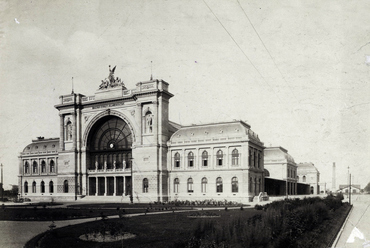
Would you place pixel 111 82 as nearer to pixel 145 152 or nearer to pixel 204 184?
pixel 145 152

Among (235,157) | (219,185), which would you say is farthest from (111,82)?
(219,185)

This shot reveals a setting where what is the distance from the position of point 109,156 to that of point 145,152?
9.85 metres

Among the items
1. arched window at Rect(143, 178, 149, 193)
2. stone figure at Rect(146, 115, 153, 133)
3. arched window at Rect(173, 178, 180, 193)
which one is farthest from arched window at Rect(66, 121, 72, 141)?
arched window at Rect(173, 178, 180, 193)

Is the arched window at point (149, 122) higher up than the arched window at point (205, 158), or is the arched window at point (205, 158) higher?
the arched window at point (149, 122)

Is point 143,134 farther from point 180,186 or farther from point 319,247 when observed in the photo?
point 319,247

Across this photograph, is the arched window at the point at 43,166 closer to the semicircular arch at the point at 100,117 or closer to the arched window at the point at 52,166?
the arched window at the point at 52,166

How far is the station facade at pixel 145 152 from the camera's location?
5084 centimetres

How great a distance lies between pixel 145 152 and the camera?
54.2 metres

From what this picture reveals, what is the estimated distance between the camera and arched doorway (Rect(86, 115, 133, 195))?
57.6m

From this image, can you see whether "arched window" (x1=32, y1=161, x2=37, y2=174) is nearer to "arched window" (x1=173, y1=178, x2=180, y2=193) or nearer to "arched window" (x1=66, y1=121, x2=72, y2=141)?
"arched window" (x1=66, y1=121, x2=72, y2=141)

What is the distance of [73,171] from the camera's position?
61.4 meters

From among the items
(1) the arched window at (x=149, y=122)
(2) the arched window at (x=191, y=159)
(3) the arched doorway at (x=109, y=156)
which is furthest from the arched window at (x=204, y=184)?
(3) the arched doorway at (x=109, y=156)

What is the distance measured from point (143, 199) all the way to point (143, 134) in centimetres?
1083

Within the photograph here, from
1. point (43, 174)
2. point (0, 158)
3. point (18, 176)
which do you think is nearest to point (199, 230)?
point (0, 158)
